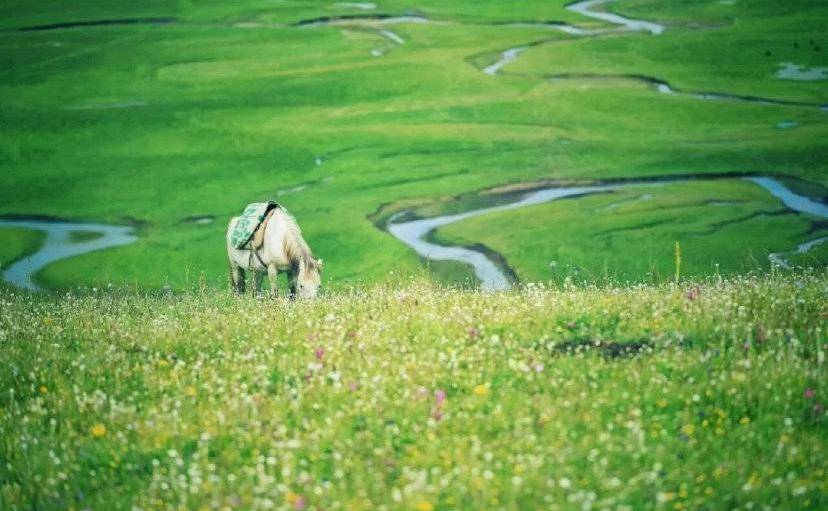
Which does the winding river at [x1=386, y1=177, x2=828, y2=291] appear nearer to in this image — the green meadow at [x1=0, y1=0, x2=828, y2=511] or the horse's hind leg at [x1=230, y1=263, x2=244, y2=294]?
the green meadow at [x1=0, y1=0, x2=828, y2=511]

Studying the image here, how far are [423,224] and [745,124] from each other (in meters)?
18.4

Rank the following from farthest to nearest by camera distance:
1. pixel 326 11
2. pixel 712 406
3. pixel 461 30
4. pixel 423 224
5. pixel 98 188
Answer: pixel 326 11
pixel 461 30
pixel 98 188
pixel 423 224
pixel 712 406

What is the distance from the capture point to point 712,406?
970cm

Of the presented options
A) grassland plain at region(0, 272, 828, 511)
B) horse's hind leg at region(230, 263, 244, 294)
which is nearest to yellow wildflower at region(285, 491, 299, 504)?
grassland plain at region(0, 272, 828, 511)

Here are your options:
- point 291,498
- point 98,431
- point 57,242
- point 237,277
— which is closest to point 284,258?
point 237,277

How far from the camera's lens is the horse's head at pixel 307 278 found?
19125mm

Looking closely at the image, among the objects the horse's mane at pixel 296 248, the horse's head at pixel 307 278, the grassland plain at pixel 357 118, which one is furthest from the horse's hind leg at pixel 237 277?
the grassland plain at pixel 357 118

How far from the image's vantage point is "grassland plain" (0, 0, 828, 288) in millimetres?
37812

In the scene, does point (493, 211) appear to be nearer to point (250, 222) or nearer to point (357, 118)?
point (357, 118)

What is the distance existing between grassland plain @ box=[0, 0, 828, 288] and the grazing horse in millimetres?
9755

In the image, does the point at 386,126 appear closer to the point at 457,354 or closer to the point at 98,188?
the point at 98,188

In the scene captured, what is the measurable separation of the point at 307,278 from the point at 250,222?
7.37 ft

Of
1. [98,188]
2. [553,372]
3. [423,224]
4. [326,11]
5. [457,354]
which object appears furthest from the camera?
[326,11]

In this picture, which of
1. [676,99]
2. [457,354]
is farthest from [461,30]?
[457,354]
